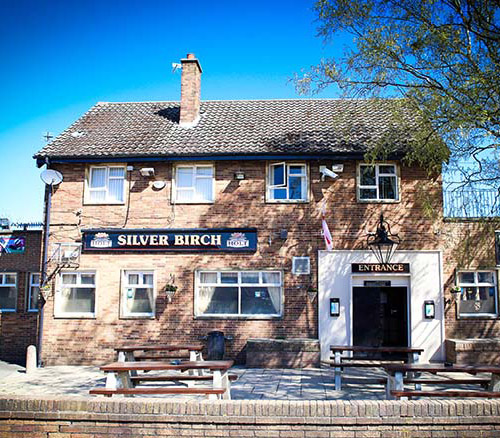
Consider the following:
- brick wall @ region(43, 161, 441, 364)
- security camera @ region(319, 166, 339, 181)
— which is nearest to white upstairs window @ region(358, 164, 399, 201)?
brick wall @ region(43, 161, 441, 364)

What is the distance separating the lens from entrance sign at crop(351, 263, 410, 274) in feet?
48.3

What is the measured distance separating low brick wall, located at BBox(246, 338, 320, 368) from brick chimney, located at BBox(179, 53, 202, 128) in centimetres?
732

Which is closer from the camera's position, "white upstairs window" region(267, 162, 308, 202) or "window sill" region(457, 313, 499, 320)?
"window sill" region(457, 313, 499, 320)

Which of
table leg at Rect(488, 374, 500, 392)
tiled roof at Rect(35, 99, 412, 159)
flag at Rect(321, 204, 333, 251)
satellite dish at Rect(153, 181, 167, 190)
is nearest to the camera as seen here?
table leg at Rect(488, 374, 500, 392)

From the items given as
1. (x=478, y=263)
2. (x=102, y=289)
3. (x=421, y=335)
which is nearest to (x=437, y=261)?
(x=478, y=263)

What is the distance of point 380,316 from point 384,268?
1.46 m

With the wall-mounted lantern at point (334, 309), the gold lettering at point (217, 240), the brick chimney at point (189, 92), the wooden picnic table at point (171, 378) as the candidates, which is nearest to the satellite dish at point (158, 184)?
the gold lettering at point (217, 240)

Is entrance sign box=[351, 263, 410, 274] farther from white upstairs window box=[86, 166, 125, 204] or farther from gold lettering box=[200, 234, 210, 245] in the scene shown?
white upstairs window box=[86, 166, 125, 204]

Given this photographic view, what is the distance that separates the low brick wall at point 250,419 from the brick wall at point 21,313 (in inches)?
448

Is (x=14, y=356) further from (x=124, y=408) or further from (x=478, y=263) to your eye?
(x=478, y=263)

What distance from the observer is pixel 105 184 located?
51.8ft

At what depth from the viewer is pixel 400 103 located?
1242 centimetres

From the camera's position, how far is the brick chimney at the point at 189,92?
1717 centimetres

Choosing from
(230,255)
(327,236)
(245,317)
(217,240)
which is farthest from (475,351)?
(217,240)
